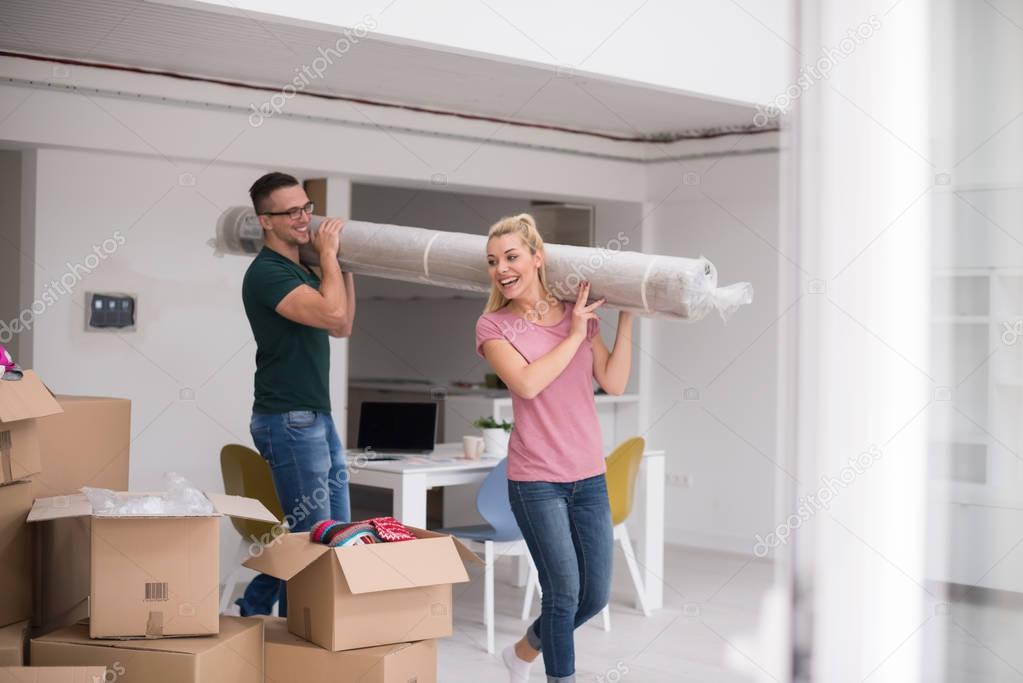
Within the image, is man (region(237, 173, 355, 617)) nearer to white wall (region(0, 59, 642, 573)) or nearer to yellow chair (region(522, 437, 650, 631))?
yellow chair (region(522, 437, 650, 631))

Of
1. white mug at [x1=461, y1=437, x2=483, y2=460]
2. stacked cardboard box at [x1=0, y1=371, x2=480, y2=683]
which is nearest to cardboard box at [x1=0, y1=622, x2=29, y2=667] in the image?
stacked cardboard box at [x1=0, y1=371, x2=480, y2=683]

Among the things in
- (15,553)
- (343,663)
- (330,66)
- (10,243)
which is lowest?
(343,663)

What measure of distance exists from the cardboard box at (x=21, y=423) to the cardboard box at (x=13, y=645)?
0.36 m

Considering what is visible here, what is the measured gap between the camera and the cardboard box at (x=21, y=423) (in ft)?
8.50

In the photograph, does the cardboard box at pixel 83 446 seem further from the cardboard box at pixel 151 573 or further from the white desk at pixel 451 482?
the white desk at pixel 451 482

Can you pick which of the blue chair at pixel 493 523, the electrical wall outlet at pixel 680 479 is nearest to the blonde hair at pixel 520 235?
the blue chair at pixel 493 523

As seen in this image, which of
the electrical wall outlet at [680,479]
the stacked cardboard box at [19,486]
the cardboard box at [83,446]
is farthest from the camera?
the electrical wall outlet at [680,479]

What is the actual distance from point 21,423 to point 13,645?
526mm

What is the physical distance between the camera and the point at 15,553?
108 inches

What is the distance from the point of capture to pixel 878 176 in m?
0.94

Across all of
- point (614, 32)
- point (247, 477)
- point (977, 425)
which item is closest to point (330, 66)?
point (614, 32)

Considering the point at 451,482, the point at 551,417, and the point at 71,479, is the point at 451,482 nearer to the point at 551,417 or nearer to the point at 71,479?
the point at 551,417

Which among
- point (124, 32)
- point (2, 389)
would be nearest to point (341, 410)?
point (124, 32)

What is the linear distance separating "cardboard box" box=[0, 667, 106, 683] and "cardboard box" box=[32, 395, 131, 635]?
→ 1.34 feet
